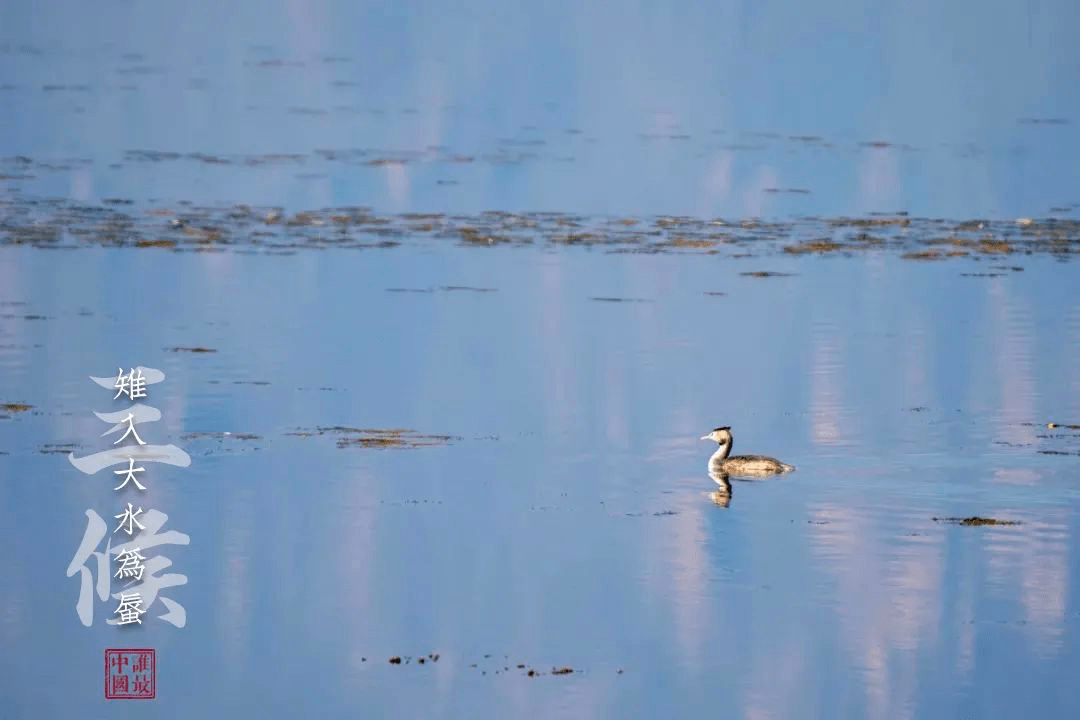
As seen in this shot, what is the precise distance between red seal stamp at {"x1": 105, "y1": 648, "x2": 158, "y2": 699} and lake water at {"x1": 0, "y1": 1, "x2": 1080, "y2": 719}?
0.09 metres

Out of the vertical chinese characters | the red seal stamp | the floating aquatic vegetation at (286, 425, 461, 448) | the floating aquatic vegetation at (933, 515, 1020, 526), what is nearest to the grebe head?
the floating aquatic vegetation at (933, 515, 1020, 526)

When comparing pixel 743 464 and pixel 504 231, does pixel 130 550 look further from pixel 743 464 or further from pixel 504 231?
pixel 504 231

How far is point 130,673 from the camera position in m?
11.8

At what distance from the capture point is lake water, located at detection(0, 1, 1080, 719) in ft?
40.0

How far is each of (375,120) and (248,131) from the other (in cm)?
333

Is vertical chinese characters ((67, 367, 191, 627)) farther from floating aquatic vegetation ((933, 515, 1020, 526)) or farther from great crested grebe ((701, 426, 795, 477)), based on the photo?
floating aquatic vegetation ((933, 515, 1020, 526))

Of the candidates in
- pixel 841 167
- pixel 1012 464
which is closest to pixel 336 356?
pixel 1012 464

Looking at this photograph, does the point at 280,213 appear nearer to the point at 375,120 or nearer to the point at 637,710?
the point at 375,120

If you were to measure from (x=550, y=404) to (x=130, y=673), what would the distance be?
736 cm

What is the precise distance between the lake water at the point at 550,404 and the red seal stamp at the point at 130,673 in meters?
0.09

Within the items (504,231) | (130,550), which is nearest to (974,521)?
(130,550)

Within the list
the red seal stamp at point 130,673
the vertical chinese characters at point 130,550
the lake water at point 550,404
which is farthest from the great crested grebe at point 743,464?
the red seal stamp at point 130,673

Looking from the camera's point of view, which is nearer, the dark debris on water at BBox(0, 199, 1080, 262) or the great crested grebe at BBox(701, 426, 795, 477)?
the great crested grebe at BBox(701, 426, 795, 477)

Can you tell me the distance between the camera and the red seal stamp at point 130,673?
1157cm
